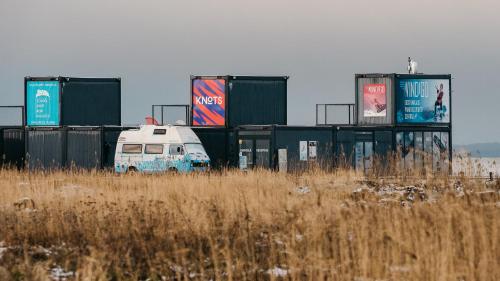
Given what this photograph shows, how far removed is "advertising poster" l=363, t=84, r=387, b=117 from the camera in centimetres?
5153

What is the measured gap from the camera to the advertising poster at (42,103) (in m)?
53.6

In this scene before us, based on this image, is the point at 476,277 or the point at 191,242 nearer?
the point at 476,277

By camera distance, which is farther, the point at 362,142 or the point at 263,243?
the point at 362,142

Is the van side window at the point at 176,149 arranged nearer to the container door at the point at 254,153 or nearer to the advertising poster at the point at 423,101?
the container door at the point at 254,153

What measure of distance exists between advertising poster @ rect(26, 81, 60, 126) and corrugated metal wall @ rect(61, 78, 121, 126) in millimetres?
641

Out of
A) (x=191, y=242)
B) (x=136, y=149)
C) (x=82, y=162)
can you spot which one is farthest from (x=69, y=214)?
(x=82, y=162)

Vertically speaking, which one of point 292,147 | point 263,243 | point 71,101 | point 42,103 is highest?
point 71,101

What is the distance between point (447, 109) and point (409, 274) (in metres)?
43.4

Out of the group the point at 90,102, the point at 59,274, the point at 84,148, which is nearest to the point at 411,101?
the point at 84,148

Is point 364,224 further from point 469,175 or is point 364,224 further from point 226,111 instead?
point 226,111

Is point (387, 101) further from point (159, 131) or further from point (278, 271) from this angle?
point (278, 271)

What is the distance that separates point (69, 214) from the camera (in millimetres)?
15445

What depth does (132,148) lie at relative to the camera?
42625 millimetres

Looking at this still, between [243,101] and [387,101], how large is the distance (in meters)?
8.88
